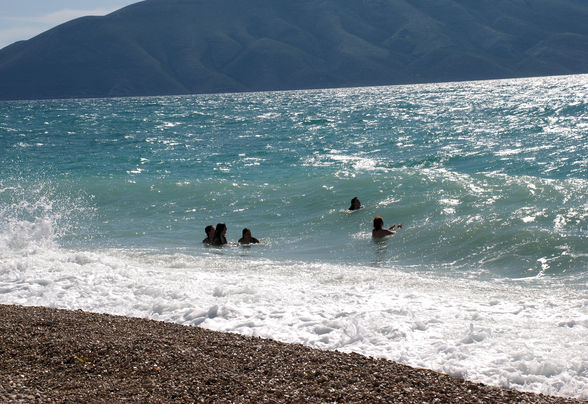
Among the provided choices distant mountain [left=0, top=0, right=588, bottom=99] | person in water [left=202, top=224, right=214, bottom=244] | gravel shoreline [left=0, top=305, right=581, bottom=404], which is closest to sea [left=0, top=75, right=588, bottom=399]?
person in water [left=202, top=224, right=214, bottom=244]

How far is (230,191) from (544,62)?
148 metres

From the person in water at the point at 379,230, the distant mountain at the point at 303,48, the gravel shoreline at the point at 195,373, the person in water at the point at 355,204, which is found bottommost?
the gravel shoreline at the point at 195,373

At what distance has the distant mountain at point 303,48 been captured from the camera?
494 feet

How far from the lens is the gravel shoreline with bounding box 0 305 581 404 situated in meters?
4.76

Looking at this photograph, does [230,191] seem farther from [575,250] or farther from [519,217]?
[575,250]

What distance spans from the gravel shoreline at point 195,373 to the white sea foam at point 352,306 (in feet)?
1.77

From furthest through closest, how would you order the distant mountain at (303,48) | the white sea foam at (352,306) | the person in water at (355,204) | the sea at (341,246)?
the distant mountain at (303,48) → the person in water at (355,204) → the sea at (341,246) → the white sea foam at (352,306)

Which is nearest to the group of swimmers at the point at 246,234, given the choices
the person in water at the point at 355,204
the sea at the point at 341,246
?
the sea at the point at 341,246

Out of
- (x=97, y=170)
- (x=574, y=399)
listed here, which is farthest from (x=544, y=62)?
(x=574, y=399)

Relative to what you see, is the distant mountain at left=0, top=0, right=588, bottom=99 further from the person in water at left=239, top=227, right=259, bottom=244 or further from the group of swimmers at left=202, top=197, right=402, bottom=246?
the person in water at left=239, top=227, right=259, bottom=244

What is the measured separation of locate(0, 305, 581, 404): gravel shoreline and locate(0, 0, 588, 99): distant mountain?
478 feet

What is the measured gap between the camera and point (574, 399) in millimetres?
4953

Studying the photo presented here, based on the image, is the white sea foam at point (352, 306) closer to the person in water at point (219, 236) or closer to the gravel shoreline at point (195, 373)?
the gravel shoreline at point (195, 373)

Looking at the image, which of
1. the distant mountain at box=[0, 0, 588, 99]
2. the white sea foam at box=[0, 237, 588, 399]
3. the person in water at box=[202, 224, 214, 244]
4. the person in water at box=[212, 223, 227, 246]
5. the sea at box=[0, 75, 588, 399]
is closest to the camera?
the white sea foam at box=[0, 237, 588, 399]
